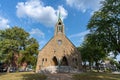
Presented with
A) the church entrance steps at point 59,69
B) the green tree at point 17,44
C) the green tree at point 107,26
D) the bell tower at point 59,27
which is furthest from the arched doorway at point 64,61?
the green tree at point 17,44

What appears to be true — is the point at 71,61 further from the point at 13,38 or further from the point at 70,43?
the point at 13,38

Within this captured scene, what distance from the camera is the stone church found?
4147cm

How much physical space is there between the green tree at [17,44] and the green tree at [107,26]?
28.9 metres

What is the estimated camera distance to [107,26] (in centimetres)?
3014

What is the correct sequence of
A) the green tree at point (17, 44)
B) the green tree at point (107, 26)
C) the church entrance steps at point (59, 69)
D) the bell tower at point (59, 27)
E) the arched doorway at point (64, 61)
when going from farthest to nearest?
1. the green tree at point (17, 44)
2. the bell tower at point (59, 27)
3. the arched doorway at point (64, 61)
4. the church entrance steps at point (59, 69)
5. the green tree at point (107, 26)

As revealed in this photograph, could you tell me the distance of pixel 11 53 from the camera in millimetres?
51750

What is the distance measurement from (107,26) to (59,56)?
17.0 m

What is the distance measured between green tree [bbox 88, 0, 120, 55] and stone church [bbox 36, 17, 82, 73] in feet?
35.7

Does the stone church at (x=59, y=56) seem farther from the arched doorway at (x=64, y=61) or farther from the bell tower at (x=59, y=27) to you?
the bell tower at (x=59, y=27)

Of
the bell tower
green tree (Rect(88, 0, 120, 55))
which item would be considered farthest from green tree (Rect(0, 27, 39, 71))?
green tree (Rect(88, 0, 120, 55))

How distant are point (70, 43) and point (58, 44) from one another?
11.2 feet

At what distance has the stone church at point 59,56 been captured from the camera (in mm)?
41469

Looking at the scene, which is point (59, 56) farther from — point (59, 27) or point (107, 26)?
point (107, 26)

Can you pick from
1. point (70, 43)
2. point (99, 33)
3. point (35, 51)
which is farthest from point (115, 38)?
point (35, 51)
